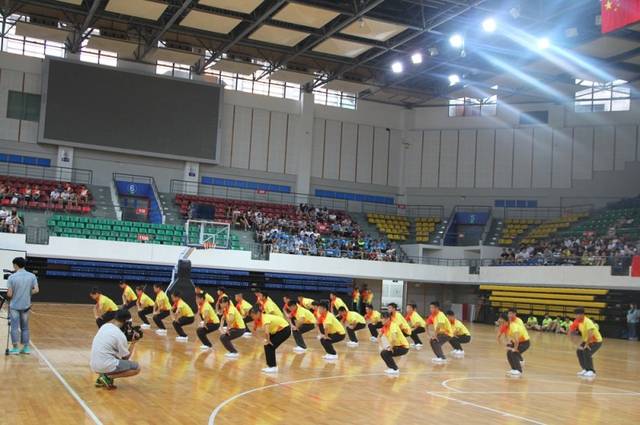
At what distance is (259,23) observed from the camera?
105 ft

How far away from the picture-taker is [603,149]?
137ft

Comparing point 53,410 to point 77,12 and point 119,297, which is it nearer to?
point 119,297

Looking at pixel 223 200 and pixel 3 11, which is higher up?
pixel 3 11

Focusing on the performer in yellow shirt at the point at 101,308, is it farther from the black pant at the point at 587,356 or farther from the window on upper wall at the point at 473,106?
the window on upper wall at the point at 473,106

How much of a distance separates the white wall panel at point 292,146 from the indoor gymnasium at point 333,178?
13 centimetres

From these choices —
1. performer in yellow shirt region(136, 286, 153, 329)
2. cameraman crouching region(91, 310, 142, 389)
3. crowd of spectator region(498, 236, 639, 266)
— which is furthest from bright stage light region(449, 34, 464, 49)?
cameraman crouching region(91, 310, 142, 389)

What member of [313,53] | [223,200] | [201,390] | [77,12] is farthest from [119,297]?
[201,390]

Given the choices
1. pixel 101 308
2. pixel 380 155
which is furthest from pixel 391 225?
pixel 101 308

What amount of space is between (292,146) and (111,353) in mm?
35130

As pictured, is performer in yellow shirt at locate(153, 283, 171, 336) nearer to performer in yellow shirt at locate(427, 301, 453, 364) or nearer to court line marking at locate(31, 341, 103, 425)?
court line marking at locate(31, 341, 103, 425)

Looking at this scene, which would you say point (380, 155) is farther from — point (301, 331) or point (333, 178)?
point (301, 331)

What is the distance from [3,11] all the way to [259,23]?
12.9 m

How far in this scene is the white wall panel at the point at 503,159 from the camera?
44.5 m

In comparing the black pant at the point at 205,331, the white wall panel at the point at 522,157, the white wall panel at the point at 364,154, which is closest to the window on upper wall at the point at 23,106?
the white wall panel at the point at 364,154
